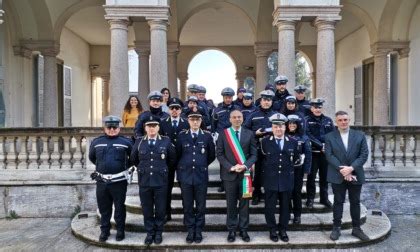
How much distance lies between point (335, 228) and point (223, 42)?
14824mm

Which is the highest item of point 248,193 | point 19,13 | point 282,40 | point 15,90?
point 19,13

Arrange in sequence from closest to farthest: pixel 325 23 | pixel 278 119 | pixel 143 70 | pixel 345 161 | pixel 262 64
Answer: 1. pixel 278 119
2. pixel 345 161
3. pixel 325 23
4. pixel 143 70
5. pixel 262 64

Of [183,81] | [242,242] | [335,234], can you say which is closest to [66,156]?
[242,242]

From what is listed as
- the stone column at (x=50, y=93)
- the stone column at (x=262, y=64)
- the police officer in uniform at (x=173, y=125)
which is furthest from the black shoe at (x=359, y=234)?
the stone column at (x=50, y=93)

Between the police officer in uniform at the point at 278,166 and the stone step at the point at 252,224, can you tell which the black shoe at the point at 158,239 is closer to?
the stone step at the point at 252,224

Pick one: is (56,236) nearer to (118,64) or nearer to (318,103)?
(118,64)

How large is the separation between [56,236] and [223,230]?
109 inches

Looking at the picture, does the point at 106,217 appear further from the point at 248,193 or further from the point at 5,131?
the point at 5,131

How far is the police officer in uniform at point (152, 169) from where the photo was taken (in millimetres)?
5078

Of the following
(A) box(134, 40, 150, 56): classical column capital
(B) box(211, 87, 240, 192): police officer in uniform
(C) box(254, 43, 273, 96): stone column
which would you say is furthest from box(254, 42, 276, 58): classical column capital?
(B) box(211, 87, 240, 192): police officer in uniform

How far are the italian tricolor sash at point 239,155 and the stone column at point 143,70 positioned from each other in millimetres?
6806

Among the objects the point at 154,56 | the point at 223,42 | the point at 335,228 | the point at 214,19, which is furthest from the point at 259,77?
the point at 335,228

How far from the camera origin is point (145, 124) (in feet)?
16.9

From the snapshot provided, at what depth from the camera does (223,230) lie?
5.82 m
